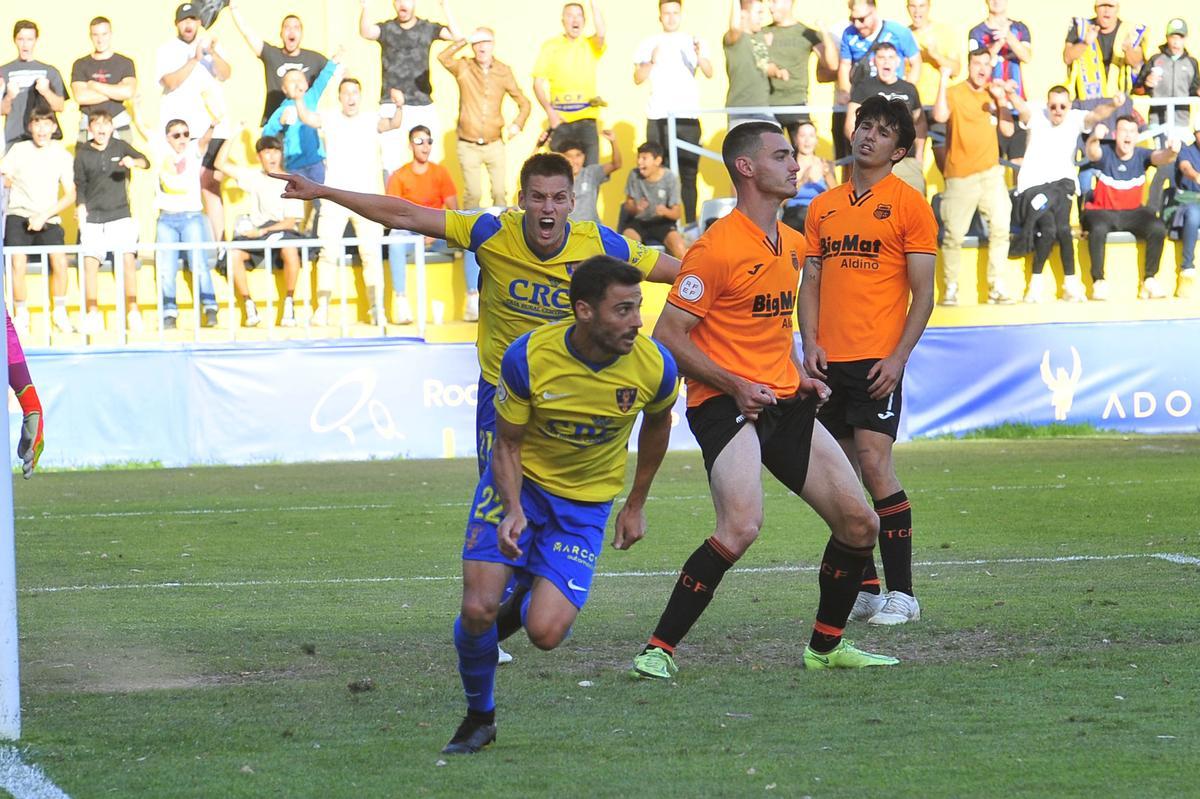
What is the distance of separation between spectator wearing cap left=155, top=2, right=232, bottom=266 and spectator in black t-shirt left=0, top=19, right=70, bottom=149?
125 centimetres

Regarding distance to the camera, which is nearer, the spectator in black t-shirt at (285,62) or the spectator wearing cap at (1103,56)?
the spectator in black t-shirt at (285,62)

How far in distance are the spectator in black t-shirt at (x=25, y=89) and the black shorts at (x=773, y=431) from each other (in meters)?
15.3

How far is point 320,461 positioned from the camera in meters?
18.2

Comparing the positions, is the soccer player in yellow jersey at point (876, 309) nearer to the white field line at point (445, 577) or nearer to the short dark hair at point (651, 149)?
the white field line at point (445, 577)

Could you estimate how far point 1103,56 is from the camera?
22.0 meters

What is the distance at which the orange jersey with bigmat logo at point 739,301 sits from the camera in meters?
6.72

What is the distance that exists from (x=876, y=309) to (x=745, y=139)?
4.60 feet

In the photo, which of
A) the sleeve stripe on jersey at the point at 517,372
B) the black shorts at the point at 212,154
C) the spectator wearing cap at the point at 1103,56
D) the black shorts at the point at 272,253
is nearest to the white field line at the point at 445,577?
the sleeve stripe on jersey at the point at 517,372

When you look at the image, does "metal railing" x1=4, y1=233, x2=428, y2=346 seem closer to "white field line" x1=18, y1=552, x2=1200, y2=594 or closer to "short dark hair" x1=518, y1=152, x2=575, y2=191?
"white field line" x1=18, y1=552, x2=1200, y2=594

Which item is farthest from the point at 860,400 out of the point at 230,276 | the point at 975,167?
the point at 975,167

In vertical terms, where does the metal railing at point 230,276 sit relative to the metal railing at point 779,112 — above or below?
below

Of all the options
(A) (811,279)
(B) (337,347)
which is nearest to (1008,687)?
(A) (811,279)

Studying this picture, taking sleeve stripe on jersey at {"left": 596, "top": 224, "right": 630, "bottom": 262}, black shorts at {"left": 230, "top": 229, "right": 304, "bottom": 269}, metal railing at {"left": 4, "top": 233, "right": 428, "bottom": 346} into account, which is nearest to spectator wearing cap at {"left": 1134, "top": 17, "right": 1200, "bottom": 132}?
metal railing at {"left": 4, "top": 233, "right": 428, "bottom": 346}

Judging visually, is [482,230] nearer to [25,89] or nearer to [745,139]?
[745,139]
